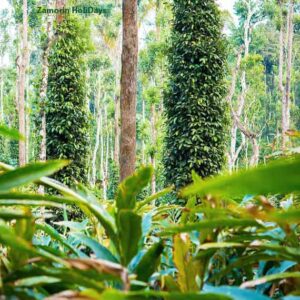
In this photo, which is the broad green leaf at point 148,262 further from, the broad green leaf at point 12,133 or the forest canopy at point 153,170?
the broad green leaf at point 12,133

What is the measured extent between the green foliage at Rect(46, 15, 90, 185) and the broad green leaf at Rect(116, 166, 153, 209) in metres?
11.2

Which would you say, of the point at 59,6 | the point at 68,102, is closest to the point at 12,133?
the point at 59,6

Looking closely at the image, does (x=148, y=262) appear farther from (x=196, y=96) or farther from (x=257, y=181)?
(x=196, y=96)

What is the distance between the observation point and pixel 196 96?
10727mm

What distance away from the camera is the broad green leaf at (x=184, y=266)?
49cm

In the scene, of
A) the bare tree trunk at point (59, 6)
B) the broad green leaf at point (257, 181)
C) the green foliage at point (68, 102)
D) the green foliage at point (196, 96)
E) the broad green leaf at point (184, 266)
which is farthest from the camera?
the green foliage at point (68, 102)

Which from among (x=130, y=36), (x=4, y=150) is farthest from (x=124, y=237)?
(x=4, y=150)

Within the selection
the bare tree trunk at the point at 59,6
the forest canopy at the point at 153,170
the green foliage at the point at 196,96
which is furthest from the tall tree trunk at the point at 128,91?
the bare tree trunk at the point at 59,6

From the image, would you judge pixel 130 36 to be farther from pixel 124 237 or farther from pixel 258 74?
pixel 258 74

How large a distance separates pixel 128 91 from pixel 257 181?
5418mm

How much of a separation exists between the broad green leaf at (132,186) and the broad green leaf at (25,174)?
78mm

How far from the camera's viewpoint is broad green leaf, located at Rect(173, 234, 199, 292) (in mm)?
489

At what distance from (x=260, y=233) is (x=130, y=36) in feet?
17.5

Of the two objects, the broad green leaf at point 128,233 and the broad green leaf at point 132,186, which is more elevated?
the broad green leaf at point 132,186
